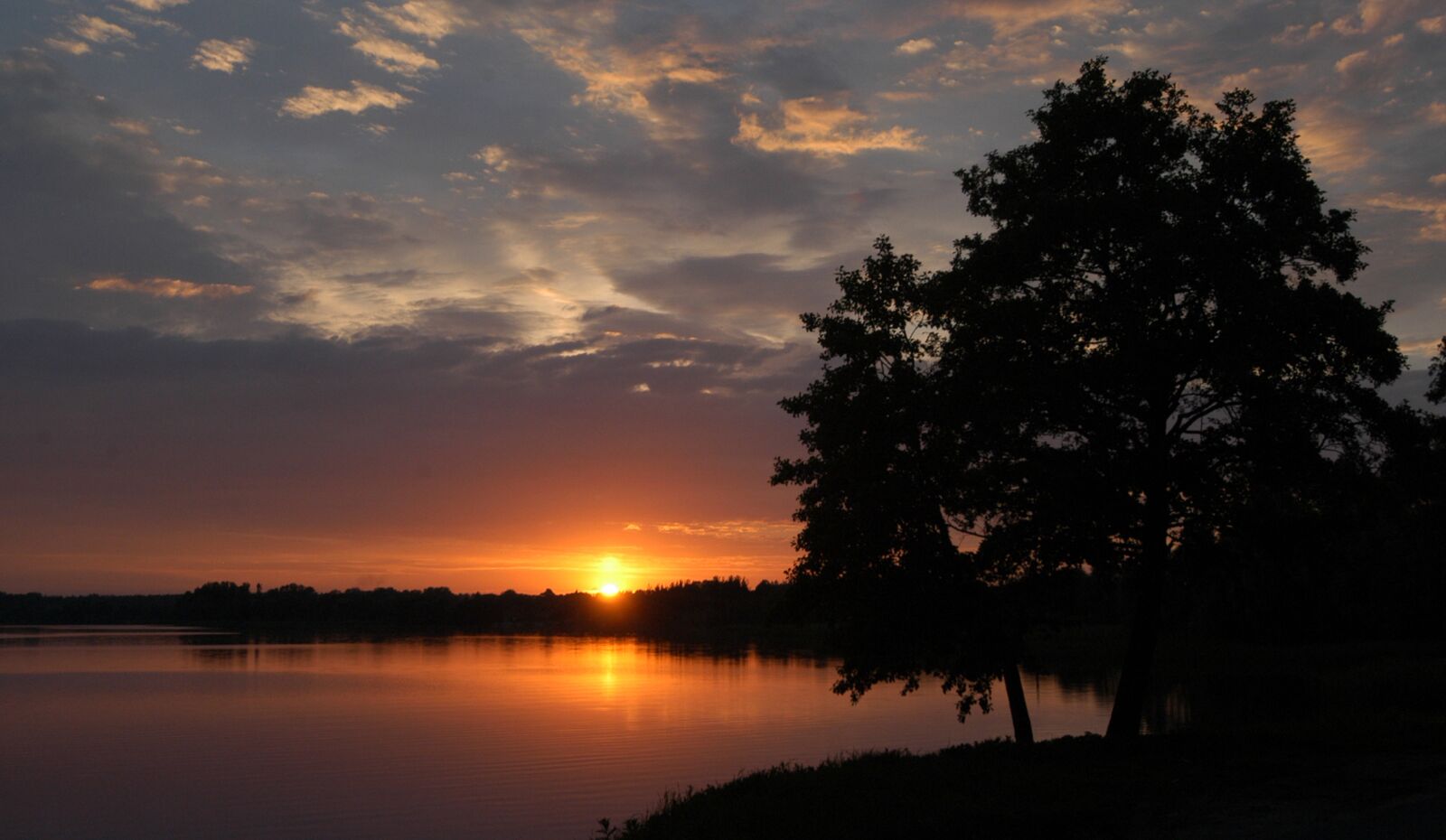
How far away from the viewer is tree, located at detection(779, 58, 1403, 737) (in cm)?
2083

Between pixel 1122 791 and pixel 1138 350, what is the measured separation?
8632mm

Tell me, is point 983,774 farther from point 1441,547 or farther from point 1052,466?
point 1441,547

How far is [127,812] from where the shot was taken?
99.9ft

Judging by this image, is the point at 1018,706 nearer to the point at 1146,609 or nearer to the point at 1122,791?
the point at 1146,609

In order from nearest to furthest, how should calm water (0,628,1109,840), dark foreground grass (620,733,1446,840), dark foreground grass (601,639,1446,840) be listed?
1. dark foreground grass (601,639,1446,840)
2. dark foreground grass (620,733,1446,840)
3. calm water (0,628,1109,840)

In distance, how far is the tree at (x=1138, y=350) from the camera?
820 inches

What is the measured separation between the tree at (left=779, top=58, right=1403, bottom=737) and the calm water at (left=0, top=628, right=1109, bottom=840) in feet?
44.0

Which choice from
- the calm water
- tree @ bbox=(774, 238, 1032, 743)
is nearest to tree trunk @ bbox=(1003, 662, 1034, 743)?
tree @ bbox=(774, 238, 1032, 743)

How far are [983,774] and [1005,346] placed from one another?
852 centimetres

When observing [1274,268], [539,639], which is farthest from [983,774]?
[539,639]

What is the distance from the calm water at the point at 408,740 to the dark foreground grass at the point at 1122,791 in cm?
968

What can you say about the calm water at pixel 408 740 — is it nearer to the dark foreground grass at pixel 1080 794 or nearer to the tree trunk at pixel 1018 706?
the dark foreground grass at pixel 1080 794

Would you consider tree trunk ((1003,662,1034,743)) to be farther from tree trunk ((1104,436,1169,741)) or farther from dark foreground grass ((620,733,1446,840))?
dark foreground grass ((620,733,1446,840))

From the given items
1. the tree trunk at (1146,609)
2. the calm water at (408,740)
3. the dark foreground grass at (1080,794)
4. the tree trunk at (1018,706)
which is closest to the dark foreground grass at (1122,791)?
the dark foreground grass at (1080,794)
